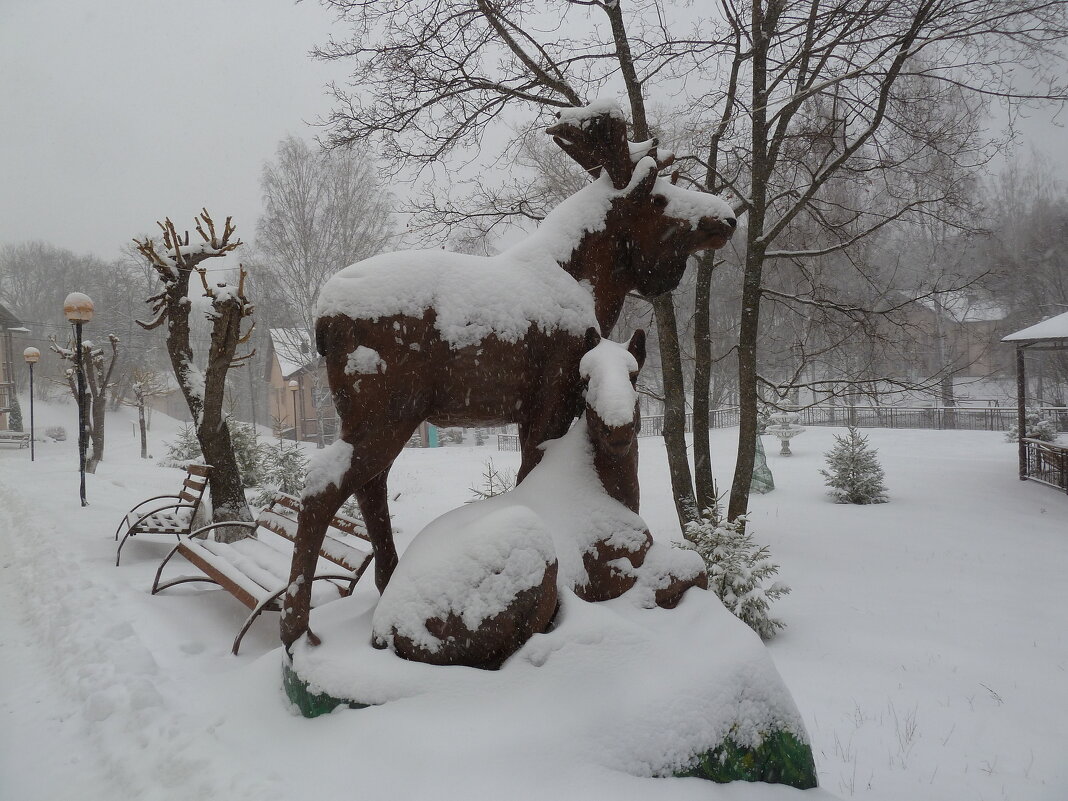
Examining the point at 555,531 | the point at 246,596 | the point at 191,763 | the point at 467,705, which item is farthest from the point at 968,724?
the point at 246,596

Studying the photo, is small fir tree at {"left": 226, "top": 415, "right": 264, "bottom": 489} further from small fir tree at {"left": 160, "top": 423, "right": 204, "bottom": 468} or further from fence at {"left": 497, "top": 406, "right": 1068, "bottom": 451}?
fence at {"left": 497, "top": 406, "right": 1068, "bottom": 451}

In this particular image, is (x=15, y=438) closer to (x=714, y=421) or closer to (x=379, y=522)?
(x=379, y=522)

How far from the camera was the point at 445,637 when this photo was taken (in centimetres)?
212

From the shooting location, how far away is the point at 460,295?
2.34m

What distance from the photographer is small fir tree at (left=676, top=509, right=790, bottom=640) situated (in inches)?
207

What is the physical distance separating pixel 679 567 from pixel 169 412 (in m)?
33.1

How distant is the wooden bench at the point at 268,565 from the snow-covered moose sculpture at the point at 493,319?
1.23 m

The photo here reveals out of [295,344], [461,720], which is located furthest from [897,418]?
[461,720]

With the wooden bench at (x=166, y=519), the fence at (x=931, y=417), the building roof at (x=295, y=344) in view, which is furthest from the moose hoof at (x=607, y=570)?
the fence at (x=931, y=417)

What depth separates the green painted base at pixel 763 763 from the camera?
2000mm

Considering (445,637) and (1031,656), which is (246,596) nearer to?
(445,637)

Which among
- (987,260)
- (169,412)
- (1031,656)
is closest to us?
(1031,656)

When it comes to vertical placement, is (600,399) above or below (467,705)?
above

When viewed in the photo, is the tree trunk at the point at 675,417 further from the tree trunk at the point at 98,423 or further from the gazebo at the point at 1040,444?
the tree trunk at the point at 98,423
